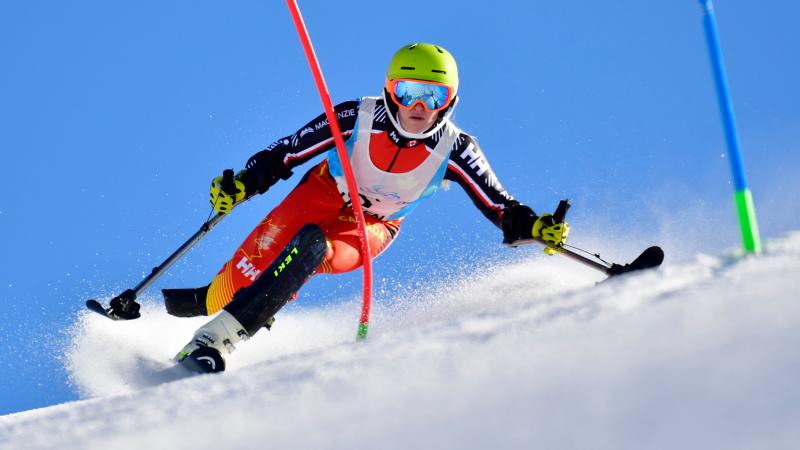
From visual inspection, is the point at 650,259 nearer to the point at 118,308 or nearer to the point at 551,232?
the point at 551,232

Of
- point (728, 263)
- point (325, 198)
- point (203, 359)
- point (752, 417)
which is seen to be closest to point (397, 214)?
point (325, 198)

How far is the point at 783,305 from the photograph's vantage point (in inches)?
75.2

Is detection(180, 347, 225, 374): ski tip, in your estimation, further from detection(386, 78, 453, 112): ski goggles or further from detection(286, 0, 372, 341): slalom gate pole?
detection(386, 78, 453, 112): ski goggles

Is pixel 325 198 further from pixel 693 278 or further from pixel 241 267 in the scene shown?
pixel 693 278

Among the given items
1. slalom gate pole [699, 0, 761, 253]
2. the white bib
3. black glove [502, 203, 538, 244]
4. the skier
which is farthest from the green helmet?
slalom gate pole [699, 0, 761, 253]

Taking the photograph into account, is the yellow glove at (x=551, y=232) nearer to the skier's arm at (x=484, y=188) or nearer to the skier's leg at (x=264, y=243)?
the skier's arm at (x=484, y=188)

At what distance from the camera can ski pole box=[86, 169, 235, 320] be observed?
5.67m

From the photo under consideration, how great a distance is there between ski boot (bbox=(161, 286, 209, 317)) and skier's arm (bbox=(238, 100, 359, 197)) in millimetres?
779

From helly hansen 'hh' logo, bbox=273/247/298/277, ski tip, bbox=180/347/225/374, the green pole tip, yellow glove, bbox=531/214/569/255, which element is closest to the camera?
the green pole tip

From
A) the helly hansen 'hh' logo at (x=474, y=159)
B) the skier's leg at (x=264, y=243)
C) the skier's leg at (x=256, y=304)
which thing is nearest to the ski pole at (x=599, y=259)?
the helly hansen 'hh' logo at (x=474, y=159)

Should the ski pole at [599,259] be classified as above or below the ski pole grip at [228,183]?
below

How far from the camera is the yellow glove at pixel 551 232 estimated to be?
5340 millimetres

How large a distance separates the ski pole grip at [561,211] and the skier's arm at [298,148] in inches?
52.5

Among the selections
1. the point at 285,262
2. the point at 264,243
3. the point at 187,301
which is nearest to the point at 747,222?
the point at 285,262
